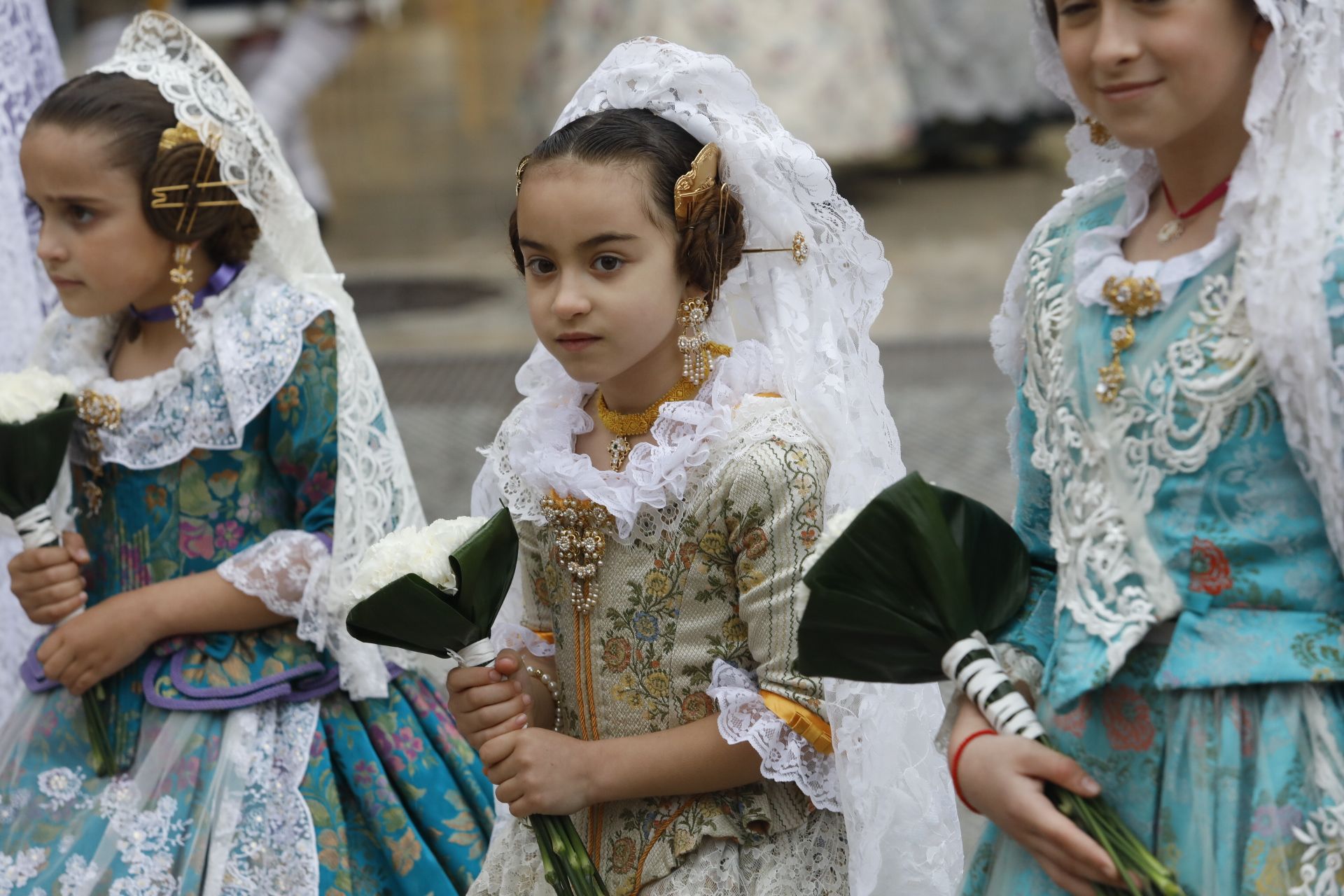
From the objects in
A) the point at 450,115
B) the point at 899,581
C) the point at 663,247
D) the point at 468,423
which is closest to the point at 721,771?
the point at 899,581

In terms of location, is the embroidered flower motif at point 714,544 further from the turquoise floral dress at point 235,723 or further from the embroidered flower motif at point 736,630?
the turquoise floral dress at point 235,723

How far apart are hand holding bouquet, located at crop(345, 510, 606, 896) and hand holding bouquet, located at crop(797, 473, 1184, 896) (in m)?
0.49

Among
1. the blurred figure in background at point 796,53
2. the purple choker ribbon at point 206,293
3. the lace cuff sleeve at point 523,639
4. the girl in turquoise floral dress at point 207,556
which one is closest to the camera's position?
the lace cuff sleeve at point 523,639

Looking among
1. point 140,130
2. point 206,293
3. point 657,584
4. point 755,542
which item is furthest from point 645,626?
point 140,130

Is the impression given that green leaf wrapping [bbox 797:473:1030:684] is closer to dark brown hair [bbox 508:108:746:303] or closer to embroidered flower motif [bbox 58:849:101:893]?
dark brown hair [bbox 508:108:746:303]

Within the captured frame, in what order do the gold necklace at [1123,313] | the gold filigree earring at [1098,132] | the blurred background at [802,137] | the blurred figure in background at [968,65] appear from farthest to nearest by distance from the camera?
the blurred figure in background at [968,65] → the blurred background at [802,137] → the gold filigree earring at [1098,132] → the gold necklace at [1123,313]

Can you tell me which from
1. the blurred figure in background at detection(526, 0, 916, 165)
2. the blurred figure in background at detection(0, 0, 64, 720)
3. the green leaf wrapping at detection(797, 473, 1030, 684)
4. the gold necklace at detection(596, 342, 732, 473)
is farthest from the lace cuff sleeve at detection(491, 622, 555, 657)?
the blurred figure in background at detection(526, 0, 916, 165)

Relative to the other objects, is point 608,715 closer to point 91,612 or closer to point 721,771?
point 721,771

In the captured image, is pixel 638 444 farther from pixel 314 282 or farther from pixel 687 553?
pixel 314 282

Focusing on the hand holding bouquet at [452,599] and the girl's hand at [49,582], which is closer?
the hand holding bouquet at [452,599]

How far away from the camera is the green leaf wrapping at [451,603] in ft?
6.45

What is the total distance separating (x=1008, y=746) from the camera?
5.42ft

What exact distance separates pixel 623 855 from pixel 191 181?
1331mm

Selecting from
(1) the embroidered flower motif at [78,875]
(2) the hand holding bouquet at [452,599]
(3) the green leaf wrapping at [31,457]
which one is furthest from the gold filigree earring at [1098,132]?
(1) the embroidered flower motif at [78,875]
